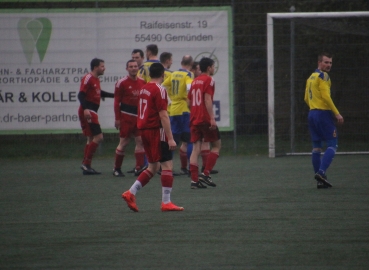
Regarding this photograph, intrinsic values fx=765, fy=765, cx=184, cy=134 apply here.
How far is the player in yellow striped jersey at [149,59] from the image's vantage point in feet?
41.8

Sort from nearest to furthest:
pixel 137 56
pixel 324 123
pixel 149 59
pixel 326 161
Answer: pixel 326 161 < pixel 324 123 < pixel 149 59 < pixel 137 56

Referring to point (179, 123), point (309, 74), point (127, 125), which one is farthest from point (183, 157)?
point (309, 74)

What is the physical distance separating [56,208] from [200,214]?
72.6 inches

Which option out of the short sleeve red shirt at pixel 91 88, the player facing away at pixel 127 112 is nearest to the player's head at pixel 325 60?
the player facing away at pixel 127 112

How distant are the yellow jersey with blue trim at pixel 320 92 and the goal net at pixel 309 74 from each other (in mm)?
5453

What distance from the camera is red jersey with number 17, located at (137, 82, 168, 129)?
8.39 metres

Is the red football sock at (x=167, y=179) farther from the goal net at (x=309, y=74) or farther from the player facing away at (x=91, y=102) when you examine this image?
the goal net at (x=309, y=74)

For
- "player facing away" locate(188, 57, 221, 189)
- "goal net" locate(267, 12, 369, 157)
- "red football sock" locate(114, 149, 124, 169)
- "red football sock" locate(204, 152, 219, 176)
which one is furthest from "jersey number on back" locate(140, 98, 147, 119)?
"goal net" locate(267, 12, 369, 157)

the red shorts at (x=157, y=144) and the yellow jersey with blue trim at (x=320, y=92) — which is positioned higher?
the yellow jersey with blue trim at (x=320, y=92)

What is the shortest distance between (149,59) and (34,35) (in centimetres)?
509

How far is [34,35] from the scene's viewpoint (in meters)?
17.0

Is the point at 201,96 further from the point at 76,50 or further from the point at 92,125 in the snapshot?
the point at 76,50

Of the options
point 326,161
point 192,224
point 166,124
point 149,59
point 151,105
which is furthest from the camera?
point 149,59

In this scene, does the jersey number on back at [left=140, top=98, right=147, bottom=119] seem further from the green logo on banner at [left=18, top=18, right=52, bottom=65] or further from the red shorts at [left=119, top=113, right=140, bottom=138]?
the green logo on banner at [left=18, top=18, right=52, bottom=65]
